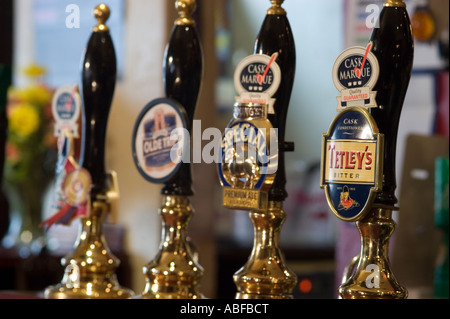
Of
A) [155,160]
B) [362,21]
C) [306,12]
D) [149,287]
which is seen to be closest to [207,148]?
→ [155,160]

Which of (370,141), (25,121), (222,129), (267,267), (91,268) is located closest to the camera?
(370,141)

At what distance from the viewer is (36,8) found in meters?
3.22

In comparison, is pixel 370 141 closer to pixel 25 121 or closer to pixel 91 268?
pixel 91 268

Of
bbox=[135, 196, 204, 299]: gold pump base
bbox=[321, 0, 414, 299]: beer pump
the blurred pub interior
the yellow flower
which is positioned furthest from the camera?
the yellow flower

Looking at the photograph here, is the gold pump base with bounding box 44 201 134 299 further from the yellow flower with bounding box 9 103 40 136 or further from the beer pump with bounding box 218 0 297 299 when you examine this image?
the yellow flower with bounding box 9 103 40 136

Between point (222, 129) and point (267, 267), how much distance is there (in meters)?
0.38

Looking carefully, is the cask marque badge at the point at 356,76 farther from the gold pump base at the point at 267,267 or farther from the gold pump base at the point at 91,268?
the gold pump base at the point at 91,268

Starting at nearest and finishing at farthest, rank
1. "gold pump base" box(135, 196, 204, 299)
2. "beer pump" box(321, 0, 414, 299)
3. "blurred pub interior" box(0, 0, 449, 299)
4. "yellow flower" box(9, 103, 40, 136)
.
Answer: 1. "beer pump" box(321, 0, 414, 299)
2. "gold pump base" box(135, 196, 204, 299)
3. "blurred pub interior" box(0, 0, 449, 299)
4. "yellow flower" box(9, 103, 40, 136)

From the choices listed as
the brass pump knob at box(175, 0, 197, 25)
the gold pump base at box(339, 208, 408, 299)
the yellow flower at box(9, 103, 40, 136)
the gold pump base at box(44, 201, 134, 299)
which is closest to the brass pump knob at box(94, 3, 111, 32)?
the brass pump knob at box(175, 0, 197, 25)

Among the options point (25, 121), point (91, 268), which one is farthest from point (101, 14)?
point (25, 121)

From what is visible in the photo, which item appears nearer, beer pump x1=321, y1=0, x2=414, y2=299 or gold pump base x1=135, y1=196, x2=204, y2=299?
beer pump x1=321, y1=0, x2=414, y2=299

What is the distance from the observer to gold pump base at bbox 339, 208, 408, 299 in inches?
32.4

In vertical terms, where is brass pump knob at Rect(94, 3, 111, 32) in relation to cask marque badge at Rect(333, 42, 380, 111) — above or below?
above

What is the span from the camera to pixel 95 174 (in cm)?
108
